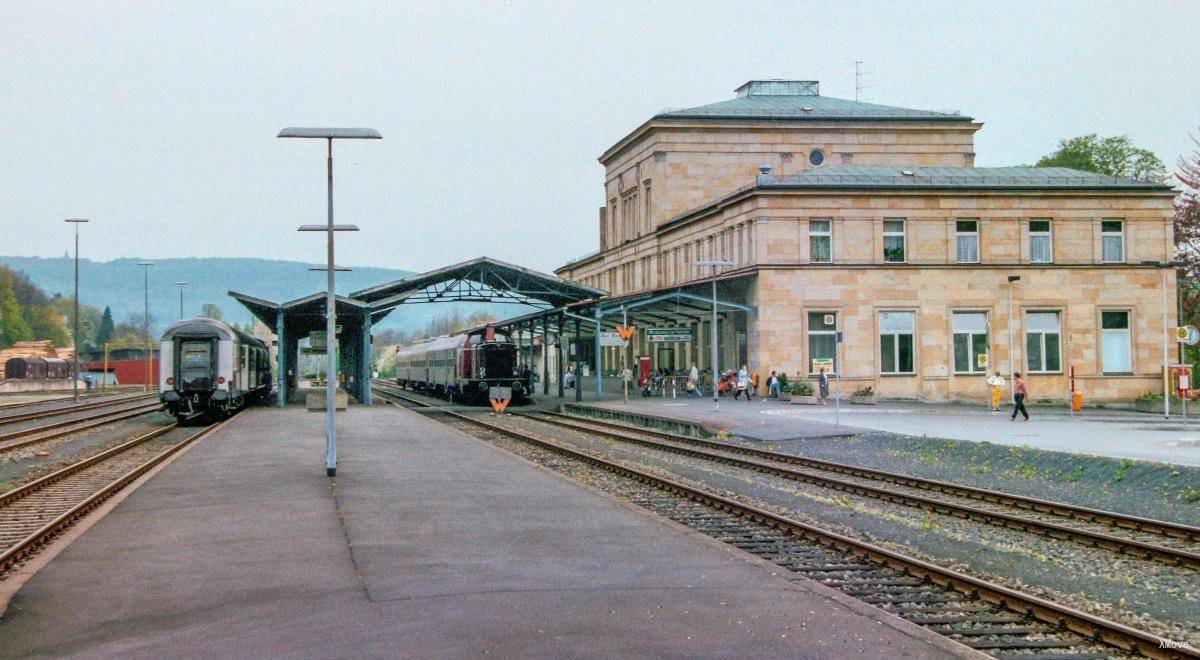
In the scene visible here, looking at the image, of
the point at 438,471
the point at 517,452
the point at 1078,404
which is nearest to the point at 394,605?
the point at 438,471

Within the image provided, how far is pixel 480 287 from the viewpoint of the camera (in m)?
54.7

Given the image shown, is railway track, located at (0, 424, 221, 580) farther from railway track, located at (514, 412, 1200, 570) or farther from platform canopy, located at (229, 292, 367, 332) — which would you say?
platform canopy, located at (229, 292, 367, 332)

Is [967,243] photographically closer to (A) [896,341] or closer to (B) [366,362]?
(A) [896,341]

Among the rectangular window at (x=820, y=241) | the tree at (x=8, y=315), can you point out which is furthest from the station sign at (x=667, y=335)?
the tree at (x=8, y=315)

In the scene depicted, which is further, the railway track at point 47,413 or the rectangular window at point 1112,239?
the rectangular window at point 1112,239

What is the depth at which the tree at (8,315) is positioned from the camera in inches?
4702

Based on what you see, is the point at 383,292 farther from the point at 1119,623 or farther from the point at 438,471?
the point at 1119,623

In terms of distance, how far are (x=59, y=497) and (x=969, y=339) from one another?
124 ft

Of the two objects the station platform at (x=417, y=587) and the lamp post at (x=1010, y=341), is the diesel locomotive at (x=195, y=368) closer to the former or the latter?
the station platform at (x=417, y=587)

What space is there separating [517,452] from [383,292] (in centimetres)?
2514

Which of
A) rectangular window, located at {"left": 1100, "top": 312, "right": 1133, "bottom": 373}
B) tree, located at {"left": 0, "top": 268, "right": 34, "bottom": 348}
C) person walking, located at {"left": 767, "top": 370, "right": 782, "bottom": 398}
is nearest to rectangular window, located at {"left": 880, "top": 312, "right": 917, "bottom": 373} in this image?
person walking, located at {"left": 767, "top": 370, "right": 782, "bottom": 398}

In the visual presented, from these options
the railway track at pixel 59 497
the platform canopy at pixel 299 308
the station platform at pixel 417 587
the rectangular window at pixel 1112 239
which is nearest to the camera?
the station platform at pixel 417 587

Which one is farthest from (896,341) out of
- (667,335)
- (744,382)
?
(667,335)

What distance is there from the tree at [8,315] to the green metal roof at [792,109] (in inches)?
3327
